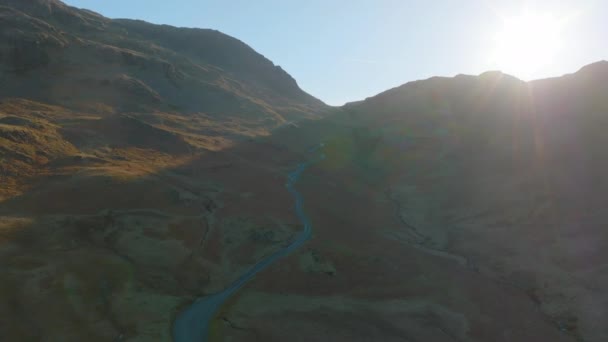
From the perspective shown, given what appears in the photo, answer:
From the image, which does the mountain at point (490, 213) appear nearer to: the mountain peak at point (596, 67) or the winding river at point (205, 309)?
the mountain peak at point (596, 67)

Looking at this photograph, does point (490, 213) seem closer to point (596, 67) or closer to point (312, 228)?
point (312, 228)

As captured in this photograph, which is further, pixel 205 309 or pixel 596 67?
pixel 596 67

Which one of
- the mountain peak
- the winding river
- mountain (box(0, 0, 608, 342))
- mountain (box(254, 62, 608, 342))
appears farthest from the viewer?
the mountain peak

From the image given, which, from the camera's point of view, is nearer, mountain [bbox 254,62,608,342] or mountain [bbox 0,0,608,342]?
mountain [bbox 0,0,608,342]

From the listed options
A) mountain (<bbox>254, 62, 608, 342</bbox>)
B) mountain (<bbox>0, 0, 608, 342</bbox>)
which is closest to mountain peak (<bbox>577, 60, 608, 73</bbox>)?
mountain (<bbox>0, 0, 608, 342</bbox>)

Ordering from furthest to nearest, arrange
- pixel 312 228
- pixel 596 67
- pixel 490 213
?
pixel 596 67
pixel 490 213
pixel 312 228

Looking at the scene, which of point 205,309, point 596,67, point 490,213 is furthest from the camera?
point 596,67

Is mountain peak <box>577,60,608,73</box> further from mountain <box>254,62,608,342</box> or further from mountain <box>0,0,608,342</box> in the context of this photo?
mountain <box>254,62,608,342</box>

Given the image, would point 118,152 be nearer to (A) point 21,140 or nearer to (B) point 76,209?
(A) point 21,140

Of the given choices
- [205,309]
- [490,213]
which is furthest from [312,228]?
[490,213]

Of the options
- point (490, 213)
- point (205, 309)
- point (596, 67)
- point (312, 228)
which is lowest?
point (205, 309)

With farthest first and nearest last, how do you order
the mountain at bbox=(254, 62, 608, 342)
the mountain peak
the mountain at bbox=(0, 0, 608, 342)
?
the mountain peak
the mountain at bbox=(254, 62, 608, 342)
the mountain at bbox=(0, 0, 608, 342)

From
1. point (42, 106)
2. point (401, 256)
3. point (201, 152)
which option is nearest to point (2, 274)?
point (401, 256)
